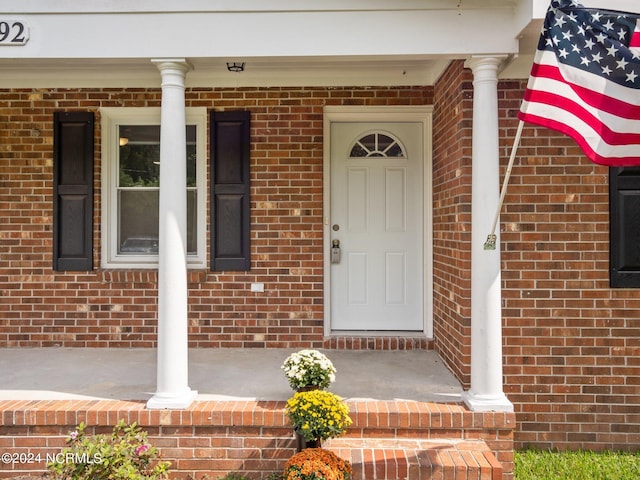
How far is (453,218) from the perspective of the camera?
4.30 meters

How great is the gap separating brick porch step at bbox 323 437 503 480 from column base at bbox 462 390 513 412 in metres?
0.22

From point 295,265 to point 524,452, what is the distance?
2.56 metres

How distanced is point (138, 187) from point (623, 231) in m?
4.42

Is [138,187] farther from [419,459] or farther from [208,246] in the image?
[419,459]

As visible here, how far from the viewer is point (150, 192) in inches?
208

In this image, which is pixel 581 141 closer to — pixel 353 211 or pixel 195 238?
pixel 353 211

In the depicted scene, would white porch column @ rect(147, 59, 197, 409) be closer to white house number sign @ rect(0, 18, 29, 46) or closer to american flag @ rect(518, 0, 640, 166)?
white house number sign @ rect(0, 18, 29, 46)

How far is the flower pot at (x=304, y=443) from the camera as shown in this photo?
128 inches

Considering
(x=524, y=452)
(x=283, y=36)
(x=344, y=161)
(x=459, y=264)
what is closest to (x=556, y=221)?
(x=459, y=264)

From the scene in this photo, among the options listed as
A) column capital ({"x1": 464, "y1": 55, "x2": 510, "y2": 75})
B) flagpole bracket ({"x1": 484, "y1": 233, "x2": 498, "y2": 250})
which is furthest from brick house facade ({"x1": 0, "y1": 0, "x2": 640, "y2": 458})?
flagpole bracket ({"x1": 484, "y1": 233, "x2": 498, "y2": 250})

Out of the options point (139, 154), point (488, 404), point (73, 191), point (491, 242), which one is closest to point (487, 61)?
point (491, 242)

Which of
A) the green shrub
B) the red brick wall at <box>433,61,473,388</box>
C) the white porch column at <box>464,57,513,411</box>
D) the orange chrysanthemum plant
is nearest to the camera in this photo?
the orange chrysanthemum plant

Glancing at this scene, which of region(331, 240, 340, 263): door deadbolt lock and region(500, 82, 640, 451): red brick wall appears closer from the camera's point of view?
region(500, 82, 640, 451): red brick wall

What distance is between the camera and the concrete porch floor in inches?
152
